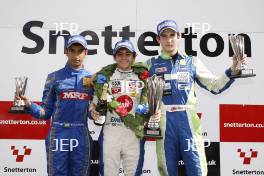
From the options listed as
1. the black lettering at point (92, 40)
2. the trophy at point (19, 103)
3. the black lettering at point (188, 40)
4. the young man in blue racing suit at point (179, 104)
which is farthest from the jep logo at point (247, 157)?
the trophy at point (19, 103)

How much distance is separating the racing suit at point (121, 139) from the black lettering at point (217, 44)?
106 centimetres

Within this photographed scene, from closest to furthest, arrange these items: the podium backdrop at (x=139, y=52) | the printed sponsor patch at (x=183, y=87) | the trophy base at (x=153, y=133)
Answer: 1. the trophy base at (x=153, y=133)
2. the printed sponsor patch at (x=183, y=87)
3. the podium backdrop at (x=139, y=52)

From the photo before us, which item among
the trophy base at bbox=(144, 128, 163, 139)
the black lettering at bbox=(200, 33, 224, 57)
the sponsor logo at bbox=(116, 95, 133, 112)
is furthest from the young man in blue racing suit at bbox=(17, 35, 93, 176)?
the black lettering at bbox=(200, 33, 224, 57)

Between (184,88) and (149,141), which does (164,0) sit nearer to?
(184,88)

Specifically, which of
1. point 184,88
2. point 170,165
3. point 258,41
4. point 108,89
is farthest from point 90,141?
point 258,41

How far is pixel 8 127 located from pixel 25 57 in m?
0.70

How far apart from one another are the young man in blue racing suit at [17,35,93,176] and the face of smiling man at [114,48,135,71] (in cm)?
28

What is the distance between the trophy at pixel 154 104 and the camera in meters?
2.13

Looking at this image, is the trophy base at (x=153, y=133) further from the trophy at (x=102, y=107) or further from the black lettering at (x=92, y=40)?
the black lettering at (x=92, y=40)

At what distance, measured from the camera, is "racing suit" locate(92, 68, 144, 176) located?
223 centimetres

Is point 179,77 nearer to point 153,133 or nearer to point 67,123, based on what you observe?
point 153,133

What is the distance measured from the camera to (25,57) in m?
3.05

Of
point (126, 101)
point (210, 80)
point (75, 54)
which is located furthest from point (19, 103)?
point (210, 80)

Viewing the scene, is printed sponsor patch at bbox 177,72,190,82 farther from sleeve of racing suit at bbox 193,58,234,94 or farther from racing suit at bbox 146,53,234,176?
sleeve of racing suit at bbox 193,58,234,94
